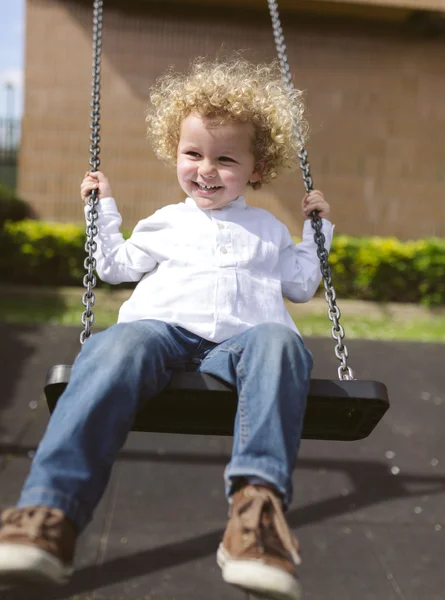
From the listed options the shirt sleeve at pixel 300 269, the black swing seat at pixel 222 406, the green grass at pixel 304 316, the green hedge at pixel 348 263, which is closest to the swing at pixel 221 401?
the black swing seat at pixel 222 406

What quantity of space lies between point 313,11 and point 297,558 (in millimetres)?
9574

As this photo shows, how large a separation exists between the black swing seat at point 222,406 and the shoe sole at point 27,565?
52 centimetres

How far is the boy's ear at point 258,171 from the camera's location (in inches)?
96.9

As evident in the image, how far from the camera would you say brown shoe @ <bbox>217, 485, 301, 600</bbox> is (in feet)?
5.11

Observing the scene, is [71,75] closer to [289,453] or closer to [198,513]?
[198,513]

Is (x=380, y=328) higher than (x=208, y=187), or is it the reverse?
(x=208, y=187)

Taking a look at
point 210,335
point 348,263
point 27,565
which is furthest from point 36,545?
point 348,263

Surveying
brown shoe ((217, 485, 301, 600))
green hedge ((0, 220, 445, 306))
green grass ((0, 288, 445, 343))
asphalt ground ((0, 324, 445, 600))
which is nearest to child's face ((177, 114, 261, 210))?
brown shoe ((217, 485, 301, 600))

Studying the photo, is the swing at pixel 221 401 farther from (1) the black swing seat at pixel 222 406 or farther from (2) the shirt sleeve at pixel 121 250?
(2) the shirt sleeve at pixel 121 250

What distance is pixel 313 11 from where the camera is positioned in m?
9.90

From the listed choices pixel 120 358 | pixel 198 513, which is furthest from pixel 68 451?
pixel 198 513

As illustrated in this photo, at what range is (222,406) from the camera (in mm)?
2080

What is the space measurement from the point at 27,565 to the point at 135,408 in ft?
1.62

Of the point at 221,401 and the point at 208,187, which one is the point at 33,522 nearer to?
the point at 221,401
